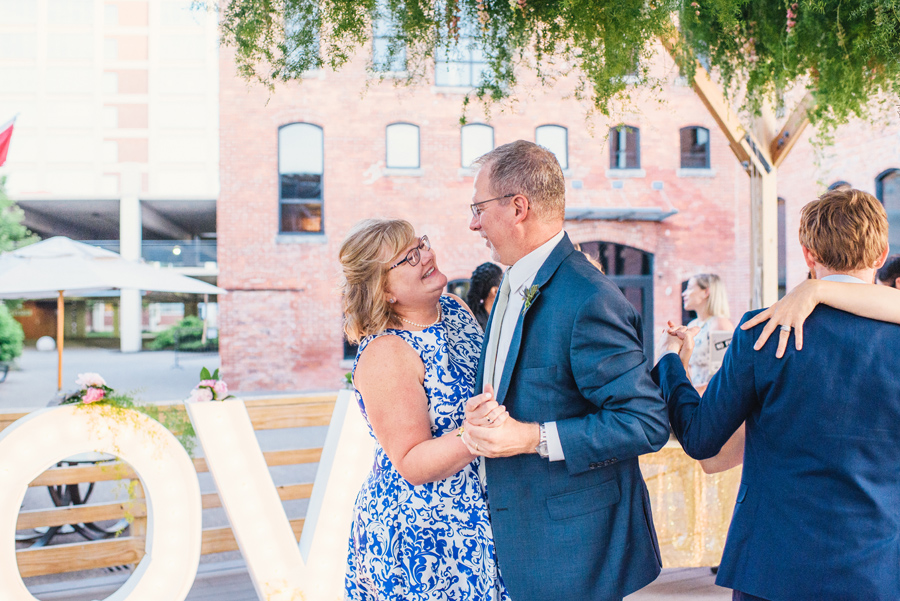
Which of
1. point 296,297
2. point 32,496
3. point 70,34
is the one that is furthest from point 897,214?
point 70,34

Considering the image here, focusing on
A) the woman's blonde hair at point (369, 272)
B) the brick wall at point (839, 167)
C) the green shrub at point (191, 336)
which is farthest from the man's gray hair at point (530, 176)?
the green shrub at point (191, 336)

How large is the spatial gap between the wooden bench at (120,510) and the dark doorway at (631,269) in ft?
36.0

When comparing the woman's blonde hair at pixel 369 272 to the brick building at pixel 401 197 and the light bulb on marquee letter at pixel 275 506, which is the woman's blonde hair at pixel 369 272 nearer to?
the light bulb on marquee letter at pixel 275 506

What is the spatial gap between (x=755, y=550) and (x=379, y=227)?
1322mm

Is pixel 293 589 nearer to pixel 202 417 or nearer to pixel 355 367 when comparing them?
pixel 202 417

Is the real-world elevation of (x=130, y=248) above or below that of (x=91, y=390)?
above

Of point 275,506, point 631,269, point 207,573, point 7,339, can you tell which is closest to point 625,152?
point 631,269

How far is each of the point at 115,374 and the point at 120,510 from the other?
18.4m

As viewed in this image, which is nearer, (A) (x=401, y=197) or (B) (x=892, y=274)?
(B) (x=892, y=274)

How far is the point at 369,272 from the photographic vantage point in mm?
1807

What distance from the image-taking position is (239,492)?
2.96 meters

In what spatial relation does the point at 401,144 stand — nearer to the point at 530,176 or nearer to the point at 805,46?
the point at 805,46

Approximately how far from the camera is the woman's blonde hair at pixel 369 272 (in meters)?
1.78

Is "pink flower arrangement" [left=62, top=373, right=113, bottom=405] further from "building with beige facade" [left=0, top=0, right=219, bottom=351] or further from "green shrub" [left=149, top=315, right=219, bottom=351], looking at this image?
"building with beige facade" [left=0, top=0, right=219, bottom=351]
